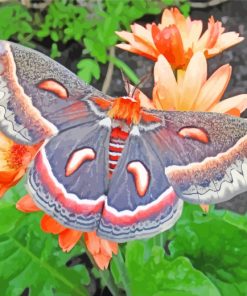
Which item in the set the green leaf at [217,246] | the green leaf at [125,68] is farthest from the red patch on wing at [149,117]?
the green leaf at [125,68]

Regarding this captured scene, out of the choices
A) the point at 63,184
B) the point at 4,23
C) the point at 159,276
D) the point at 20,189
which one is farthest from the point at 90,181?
the point at 4,23

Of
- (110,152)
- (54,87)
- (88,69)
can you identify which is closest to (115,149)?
(110,152)

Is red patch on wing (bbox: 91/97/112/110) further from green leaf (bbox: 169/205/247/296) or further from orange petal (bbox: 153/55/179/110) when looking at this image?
green leaf (bbox: 169/205/247/296)

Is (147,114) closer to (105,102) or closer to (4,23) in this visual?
(105,102)

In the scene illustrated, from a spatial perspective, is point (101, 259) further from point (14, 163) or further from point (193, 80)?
point (193, 80)

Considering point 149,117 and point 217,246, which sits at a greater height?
point 149,117

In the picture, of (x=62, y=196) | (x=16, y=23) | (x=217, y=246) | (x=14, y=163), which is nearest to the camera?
(x=62, y=196)

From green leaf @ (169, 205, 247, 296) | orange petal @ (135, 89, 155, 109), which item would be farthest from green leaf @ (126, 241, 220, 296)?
orange petal @ (135, 89, 155, 109)
